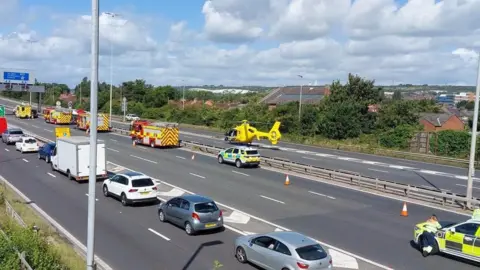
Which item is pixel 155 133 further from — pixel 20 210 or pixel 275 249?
pixel 275 249

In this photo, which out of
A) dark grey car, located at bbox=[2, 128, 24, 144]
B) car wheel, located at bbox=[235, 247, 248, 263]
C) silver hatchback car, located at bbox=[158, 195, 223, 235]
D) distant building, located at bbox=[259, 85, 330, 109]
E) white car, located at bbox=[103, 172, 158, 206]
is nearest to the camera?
car wheel, located at bbox=[235, 247, 248, 263]

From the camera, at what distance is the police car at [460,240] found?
15.5 m

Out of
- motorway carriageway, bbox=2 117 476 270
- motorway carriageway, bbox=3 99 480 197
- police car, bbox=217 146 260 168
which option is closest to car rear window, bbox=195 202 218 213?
motorway carriageway, bbox=2 117 476 270

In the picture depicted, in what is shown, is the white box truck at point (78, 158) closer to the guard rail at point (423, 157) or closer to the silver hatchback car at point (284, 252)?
the silver hatchback car at point (284, 252)

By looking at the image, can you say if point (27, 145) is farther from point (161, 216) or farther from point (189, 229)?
point (189, 229)

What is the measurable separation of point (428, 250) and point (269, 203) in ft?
31.4

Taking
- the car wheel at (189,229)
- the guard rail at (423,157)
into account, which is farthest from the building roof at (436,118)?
the car wheel at (189,229)

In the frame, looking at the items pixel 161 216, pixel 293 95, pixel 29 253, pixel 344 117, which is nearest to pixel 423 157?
pixel 344 117

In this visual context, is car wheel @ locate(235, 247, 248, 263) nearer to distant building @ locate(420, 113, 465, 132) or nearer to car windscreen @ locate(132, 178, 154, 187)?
car windscreen @ locate(132, 178, 154, 187)

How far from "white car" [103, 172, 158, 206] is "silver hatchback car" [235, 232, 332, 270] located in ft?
29.4

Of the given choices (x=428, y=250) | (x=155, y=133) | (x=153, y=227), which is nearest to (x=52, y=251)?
(x=153, y=227)

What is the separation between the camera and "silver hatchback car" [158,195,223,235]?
18.2m

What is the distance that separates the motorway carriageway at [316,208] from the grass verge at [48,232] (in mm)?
2356

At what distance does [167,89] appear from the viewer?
12738 cm
